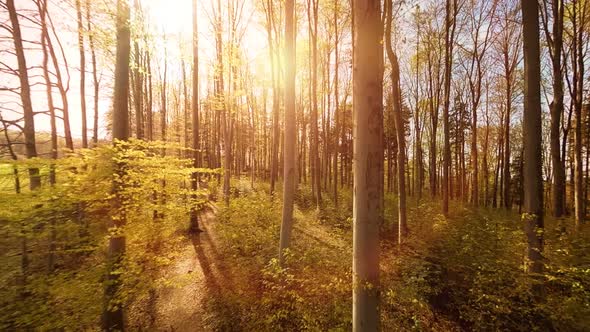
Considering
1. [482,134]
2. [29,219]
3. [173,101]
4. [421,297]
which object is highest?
[173,101]

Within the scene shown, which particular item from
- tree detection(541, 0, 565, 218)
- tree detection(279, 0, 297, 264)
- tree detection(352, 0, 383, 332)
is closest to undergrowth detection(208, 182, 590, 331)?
tree detection(279, 0, 297, 264)

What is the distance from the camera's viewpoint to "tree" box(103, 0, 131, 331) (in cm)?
416

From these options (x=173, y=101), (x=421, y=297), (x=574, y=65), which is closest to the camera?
(x=421, y=297)

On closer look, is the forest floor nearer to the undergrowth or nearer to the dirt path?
the dirt path

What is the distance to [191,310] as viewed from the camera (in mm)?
5613

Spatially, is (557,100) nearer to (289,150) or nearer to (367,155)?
(289,150)

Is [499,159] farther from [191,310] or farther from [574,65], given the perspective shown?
[191,310]

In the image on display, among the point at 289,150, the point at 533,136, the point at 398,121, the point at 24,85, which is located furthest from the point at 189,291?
the point at 398,121

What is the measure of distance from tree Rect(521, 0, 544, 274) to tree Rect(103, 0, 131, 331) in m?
7.05

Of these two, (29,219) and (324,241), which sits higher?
(29,219)

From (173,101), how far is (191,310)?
94.5 ft

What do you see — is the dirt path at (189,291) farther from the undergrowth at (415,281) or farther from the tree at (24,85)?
the tree at (24,85)

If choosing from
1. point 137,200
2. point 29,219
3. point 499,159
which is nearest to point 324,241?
point 137,200

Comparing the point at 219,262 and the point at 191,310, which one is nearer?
the point at 191,310
